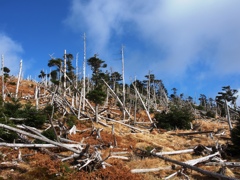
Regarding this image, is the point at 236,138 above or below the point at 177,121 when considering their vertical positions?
below

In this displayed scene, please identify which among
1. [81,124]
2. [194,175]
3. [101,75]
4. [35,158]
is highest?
[101,75]

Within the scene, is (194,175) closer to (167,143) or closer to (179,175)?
(179,175)

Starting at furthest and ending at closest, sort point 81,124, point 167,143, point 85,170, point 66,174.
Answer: point 81,124 < point 167,143 < point 85,170 < point 66,174

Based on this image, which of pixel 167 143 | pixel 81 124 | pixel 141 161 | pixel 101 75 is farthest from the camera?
pixel 101 75

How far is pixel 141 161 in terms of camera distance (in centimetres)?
1283

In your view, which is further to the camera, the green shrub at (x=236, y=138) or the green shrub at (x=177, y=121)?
the green shrub at (x=177, y=121)

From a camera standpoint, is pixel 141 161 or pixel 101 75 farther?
pixel 101 75

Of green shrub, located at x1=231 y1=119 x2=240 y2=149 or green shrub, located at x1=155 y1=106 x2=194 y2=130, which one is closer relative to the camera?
green shrub, located at x1=231 y1=119 x2=240 y2=149

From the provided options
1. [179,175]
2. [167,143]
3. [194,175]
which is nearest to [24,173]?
[179,175]

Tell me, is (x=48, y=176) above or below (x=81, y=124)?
below

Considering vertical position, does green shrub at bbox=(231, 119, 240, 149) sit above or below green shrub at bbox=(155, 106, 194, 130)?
below

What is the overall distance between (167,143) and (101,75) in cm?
3368

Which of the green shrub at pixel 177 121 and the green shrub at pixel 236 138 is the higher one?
the green shrub at pixel 177 121

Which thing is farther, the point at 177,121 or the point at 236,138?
the point at 177,121
